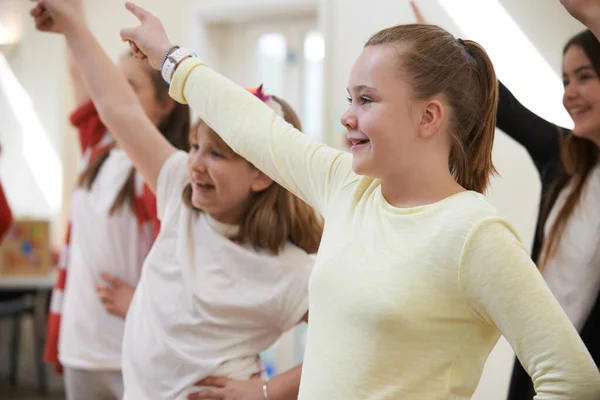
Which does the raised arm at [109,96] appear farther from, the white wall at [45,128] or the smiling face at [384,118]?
the white wall at [45,128]

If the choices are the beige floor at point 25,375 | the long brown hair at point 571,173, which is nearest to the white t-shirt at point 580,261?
the long brown hair at point 571,173

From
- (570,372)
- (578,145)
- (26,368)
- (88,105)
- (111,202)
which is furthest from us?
(26,368)

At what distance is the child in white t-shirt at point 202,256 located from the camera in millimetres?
1104

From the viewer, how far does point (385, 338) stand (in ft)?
2.42

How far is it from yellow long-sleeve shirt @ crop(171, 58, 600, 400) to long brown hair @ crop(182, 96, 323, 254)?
297 millimetres

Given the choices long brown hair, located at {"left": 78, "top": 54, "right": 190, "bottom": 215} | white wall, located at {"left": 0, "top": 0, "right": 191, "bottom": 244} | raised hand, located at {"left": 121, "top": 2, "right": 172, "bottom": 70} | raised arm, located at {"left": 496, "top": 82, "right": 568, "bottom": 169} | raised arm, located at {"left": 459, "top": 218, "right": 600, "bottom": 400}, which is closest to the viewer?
raised arm, located at {"left": 459, "top": 218, "right": 600, "bottom": 400}

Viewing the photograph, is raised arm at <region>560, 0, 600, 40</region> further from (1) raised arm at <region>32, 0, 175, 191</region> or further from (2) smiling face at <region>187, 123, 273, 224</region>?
(1) raised arm at <region>32, 0, 175, 191</region>

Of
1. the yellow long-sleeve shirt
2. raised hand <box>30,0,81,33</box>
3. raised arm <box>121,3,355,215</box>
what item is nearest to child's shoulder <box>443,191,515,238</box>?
the yellow long-sleeve shirt

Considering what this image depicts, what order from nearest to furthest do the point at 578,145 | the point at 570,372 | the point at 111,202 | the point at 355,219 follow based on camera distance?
the point at 570,372, the point at 355,219, the point at 578,145, the point at 111,202

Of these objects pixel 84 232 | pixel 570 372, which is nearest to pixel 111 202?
pixel 84 232

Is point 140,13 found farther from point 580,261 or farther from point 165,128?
point 580,261

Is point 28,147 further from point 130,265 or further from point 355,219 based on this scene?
point 355,219

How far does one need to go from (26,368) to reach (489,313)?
3.47m

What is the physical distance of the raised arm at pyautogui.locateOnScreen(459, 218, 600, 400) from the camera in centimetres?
67
